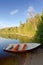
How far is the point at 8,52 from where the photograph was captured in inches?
204

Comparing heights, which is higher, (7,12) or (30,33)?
(7,12)

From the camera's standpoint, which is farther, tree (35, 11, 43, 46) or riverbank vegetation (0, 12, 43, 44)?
riverbank vegetation (0, 12, 43, 44)

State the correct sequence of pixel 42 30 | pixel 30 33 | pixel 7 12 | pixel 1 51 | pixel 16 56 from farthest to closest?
pixel 30 33
pixel 42 30
pixel 7 12
pixel 1 51
pixel 16 56

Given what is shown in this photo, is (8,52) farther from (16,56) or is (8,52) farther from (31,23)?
(31,23)

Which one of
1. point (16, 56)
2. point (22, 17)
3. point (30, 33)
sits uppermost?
point (22, 17)

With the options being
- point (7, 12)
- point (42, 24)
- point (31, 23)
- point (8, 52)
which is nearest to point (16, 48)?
point (8, 52)

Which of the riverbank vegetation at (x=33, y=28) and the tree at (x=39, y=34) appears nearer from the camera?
the tree at (x=39, y=34)

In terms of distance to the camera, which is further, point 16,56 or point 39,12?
point 39,12

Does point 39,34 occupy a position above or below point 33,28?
below

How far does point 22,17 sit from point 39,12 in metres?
0.83

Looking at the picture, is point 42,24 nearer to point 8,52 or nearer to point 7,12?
point 7,12

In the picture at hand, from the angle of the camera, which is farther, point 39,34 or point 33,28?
point 33,28

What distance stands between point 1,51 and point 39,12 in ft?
6.74

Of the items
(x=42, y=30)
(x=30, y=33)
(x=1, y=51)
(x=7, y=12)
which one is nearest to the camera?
(x=1, y=51)
